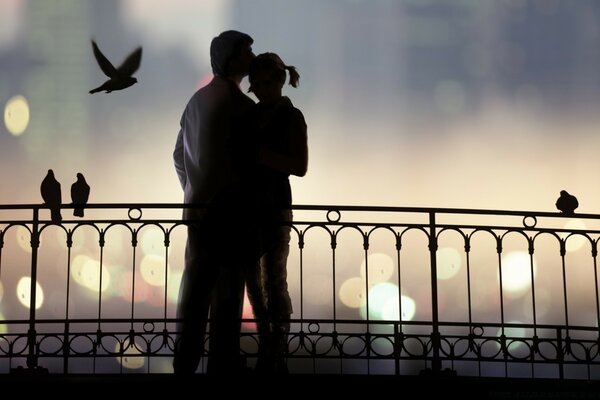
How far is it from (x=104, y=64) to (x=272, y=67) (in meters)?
3.26

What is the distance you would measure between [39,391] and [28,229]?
1594 mm

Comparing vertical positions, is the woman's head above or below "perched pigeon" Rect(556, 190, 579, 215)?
above

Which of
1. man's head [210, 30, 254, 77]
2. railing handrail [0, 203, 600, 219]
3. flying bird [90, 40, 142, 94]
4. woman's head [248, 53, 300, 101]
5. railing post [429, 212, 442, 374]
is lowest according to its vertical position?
railing post [429, 212, 442, 374]

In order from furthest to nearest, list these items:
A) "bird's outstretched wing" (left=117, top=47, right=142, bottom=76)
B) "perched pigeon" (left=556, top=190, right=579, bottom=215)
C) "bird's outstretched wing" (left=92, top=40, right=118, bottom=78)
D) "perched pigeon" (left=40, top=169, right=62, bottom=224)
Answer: "bird's outstretched wing" (left=117, top=47, right=142, bottom=76) → "bird's outstretched wing" (left=92, top=40, right=118, bottom=78) → "perched pigeon" (left=556, top=190, right=579, bottom=215) → "perched pigeon" (left=40, top=169, right=62, bottom=224)

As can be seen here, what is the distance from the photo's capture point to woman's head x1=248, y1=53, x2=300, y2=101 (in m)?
6.39

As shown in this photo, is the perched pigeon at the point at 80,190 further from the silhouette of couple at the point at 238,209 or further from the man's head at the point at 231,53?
the man's head at the point at 231,53

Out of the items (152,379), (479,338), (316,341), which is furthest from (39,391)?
(479,338)

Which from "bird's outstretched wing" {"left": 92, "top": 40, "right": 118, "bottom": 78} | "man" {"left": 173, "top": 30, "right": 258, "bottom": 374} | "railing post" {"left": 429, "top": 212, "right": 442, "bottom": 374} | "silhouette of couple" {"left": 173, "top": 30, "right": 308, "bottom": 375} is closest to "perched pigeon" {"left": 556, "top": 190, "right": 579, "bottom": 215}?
"railing post" {"left": 429, "top": 212, "right": 442, "bottom": 374}

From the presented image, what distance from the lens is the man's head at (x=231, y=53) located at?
655cm

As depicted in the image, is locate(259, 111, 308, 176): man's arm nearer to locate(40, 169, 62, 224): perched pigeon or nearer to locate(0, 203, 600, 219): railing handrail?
locate(0, 203, 600, 219): railing handrail

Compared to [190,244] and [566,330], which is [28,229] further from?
[566,330]

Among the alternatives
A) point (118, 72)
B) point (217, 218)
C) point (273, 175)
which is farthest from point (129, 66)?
point (217, 218)

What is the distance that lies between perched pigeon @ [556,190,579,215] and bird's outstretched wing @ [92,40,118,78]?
13.9ft

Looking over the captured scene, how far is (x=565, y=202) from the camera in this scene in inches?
319
